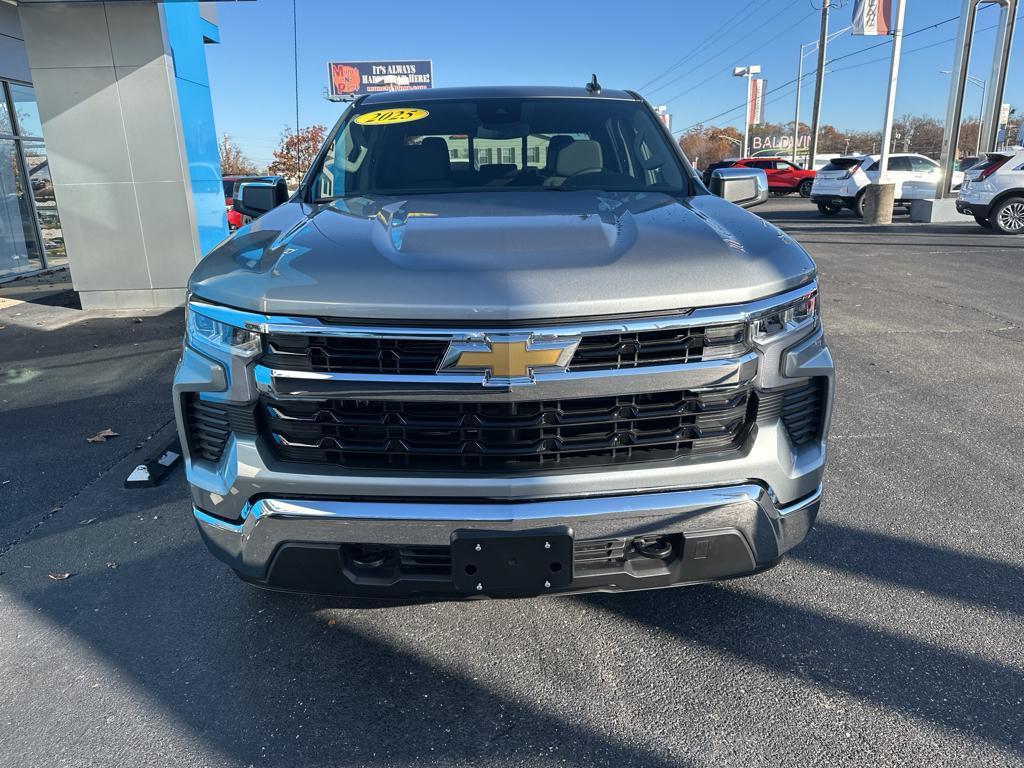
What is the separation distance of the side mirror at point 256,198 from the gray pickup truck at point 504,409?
4.49 ft

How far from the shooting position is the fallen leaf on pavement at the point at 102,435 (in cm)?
459

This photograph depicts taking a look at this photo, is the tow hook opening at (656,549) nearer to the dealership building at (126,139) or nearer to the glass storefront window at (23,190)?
the dealership building at (126,139)

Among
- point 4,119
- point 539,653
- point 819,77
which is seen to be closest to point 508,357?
point 539,653

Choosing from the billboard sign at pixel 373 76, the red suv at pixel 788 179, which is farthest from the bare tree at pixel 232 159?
the red suv at pixel 788 179

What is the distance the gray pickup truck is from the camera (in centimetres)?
196

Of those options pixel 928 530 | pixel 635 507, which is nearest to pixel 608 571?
pixel 635 507

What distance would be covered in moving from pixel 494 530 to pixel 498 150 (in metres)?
2.11

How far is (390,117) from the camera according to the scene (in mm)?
3629

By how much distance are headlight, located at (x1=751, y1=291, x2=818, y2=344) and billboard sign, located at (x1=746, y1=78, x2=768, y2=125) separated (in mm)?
65713

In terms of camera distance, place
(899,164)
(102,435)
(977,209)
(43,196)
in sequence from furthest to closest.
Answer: (899,164) < (977,209) < (43,196) < (102,435)

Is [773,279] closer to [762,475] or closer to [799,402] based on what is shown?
[799,402]

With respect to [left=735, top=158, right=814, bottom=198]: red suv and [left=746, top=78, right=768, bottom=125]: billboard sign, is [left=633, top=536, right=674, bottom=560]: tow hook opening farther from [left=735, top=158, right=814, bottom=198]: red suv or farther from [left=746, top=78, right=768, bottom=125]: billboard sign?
[left=746, top=78, right=768, bottom=125]: billboard sign

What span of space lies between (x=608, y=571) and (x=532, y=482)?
35cm

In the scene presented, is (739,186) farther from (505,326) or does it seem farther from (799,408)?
(505,326)
